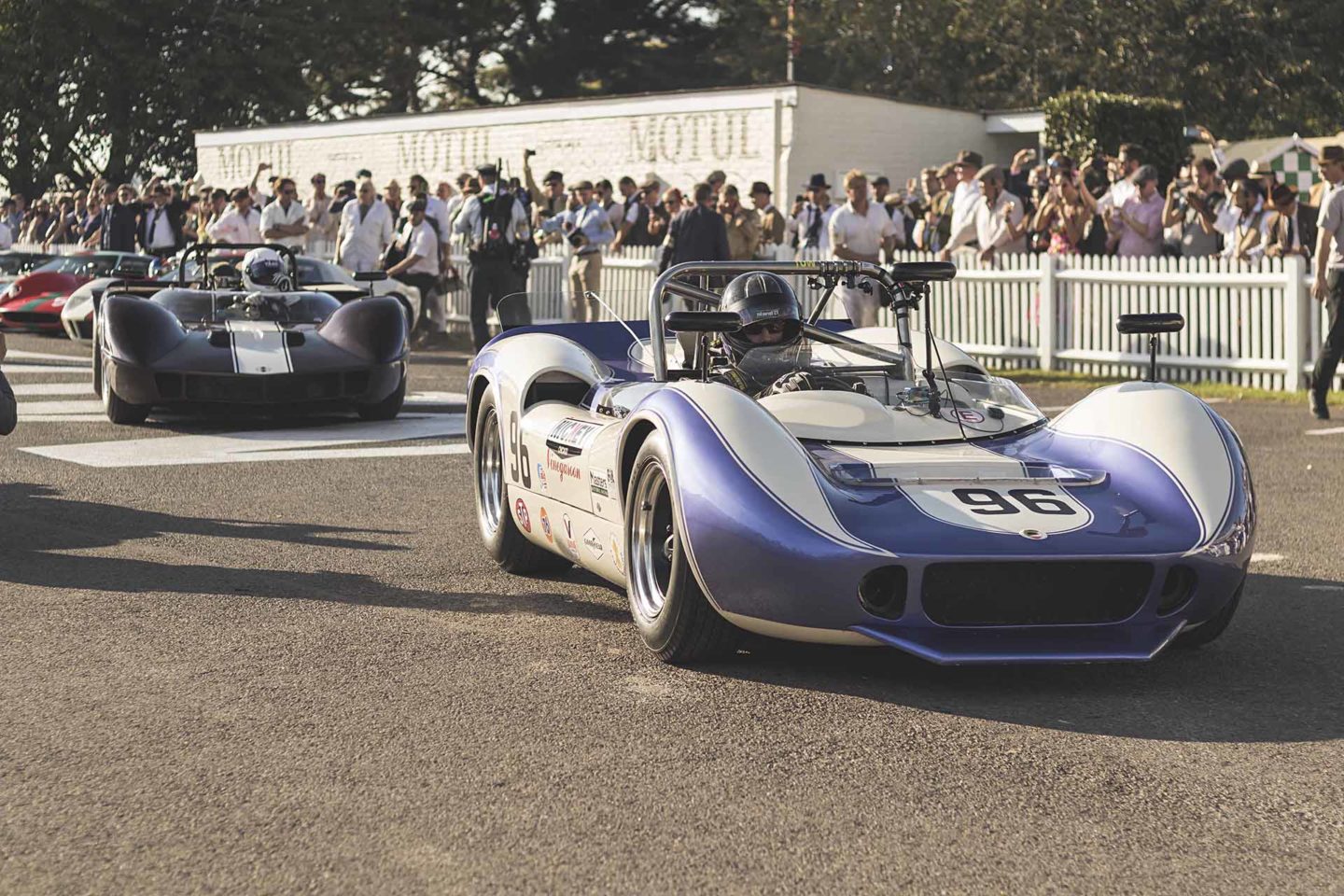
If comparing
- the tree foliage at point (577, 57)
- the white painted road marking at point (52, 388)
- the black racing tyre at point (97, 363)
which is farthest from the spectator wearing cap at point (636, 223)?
the tree foliage at point (577, 57)

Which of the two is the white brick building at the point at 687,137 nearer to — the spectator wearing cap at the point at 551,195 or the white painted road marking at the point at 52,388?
the spectator wearing cap at the point at 551,195

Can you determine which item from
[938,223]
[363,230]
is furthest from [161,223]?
[938,223]

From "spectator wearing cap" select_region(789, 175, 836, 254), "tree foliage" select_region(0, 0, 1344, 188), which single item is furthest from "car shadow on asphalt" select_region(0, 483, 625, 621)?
"tree foliage" select_region(0, 0, 1344, 188)

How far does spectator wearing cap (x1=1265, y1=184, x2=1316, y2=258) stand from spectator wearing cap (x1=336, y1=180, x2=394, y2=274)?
984cm

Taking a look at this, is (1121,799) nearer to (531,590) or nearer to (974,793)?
(974,793)

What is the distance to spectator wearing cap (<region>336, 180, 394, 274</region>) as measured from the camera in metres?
21.0

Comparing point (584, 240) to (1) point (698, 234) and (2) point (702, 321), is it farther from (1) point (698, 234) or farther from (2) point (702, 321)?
(2) point (702, 321)

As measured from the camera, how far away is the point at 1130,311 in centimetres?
Result: 1587

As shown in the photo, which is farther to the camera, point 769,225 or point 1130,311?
point 769,225

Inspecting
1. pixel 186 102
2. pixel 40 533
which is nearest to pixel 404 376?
pixel 40 533

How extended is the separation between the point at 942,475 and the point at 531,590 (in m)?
1.94

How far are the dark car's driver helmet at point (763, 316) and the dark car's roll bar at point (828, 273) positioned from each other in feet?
0.28

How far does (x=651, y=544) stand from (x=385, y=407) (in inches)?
299

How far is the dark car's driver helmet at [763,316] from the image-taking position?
6.75m
